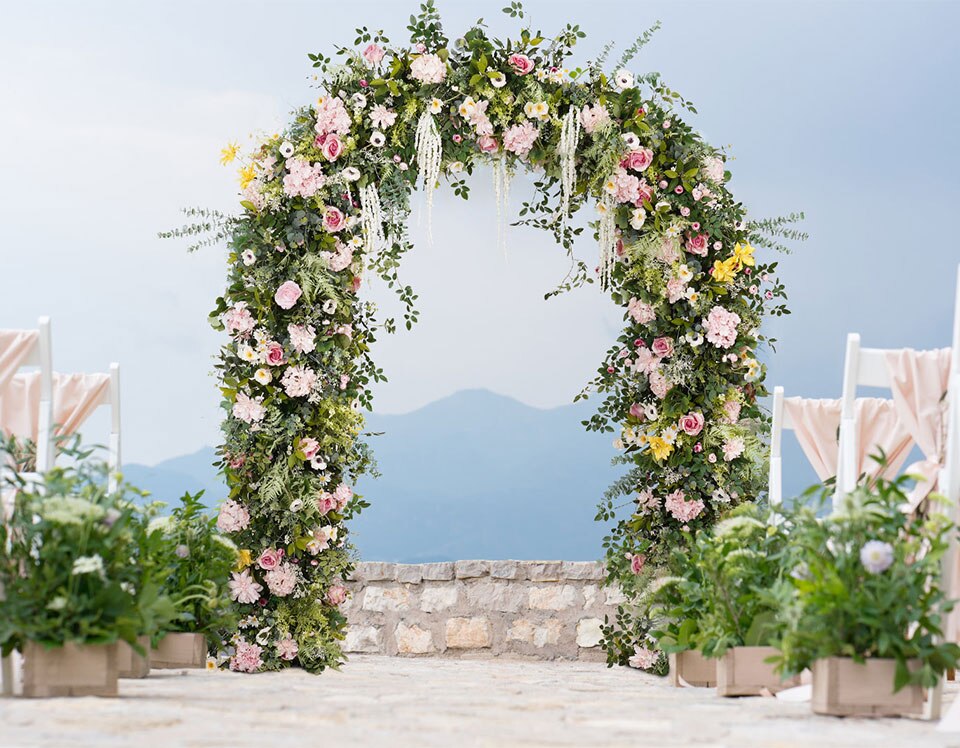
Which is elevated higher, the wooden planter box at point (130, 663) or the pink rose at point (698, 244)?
the pink rose at point (698, 244)

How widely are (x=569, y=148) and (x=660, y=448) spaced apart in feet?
4.66

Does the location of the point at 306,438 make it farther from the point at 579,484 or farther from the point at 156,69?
the point at 579,484

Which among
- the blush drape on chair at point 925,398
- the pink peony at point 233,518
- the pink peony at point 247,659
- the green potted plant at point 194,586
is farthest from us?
the pink peony at point 233,518

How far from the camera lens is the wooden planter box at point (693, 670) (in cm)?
441

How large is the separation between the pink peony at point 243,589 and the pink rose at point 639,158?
2.49 m

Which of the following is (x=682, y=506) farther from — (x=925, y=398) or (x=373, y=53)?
(x=373, y=53)

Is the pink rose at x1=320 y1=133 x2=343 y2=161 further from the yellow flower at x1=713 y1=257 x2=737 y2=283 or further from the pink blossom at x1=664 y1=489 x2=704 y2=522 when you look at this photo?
the pink blossom at x1=664 y1=489 x2=704 y2=522

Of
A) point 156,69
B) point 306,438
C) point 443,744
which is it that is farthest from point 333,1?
point 443,744

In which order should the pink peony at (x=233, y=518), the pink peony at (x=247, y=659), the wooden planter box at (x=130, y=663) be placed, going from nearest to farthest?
the wooden planter box at (x=130, y=663) → the pink peony at (x=247, y=659) → the pink peony at (x=233, y=518)

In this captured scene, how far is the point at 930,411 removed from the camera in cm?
355

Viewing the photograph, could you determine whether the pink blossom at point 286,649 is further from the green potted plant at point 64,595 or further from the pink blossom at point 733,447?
the pink blossom at point 733,447

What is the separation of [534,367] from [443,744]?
10643 mm

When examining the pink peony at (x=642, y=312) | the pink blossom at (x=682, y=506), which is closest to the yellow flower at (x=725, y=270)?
the pink peony at (x=642, y=312)

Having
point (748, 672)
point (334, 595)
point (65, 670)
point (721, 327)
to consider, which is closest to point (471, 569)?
point (334, 595)
